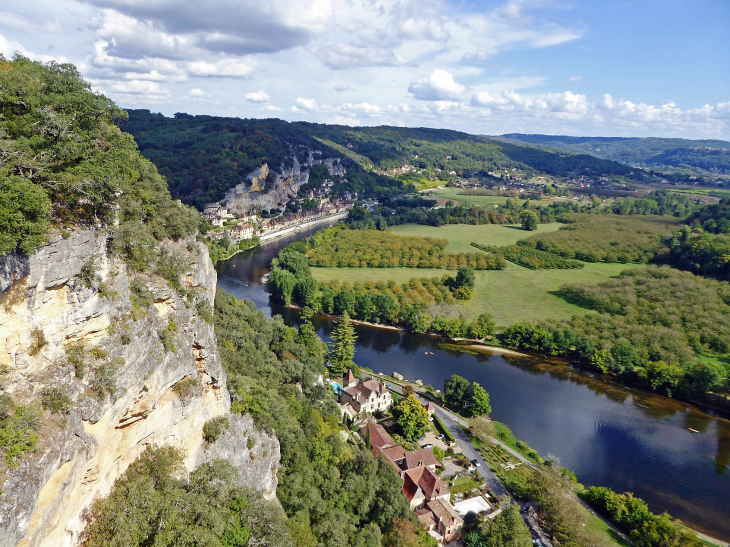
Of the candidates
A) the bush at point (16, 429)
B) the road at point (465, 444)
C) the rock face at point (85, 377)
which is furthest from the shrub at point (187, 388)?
the road at point (465, 444)

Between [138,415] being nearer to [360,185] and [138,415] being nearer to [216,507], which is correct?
[216,507]

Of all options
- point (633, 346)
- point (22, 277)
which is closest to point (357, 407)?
point (22, 277)

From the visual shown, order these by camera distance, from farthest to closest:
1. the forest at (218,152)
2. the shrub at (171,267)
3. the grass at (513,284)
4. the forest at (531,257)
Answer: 1. the forest at (218,152)
2. the forest at (531,257)
3. the grass at (513,284)
4. the shrub at (171,267)

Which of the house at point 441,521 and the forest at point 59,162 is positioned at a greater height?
the forest at point 59,162

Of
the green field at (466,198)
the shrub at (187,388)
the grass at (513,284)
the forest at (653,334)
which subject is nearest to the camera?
the shrub at (187,388)

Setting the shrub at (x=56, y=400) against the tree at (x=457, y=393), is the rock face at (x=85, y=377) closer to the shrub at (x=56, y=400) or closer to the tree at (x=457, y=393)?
the shrub at (x=56, y=400)

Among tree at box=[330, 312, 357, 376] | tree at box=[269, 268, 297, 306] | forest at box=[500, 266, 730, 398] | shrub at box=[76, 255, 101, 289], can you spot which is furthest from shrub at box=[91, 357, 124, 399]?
tree at box=[269, 268, 297, 306]

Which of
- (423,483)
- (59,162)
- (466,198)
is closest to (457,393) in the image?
(423,483)
